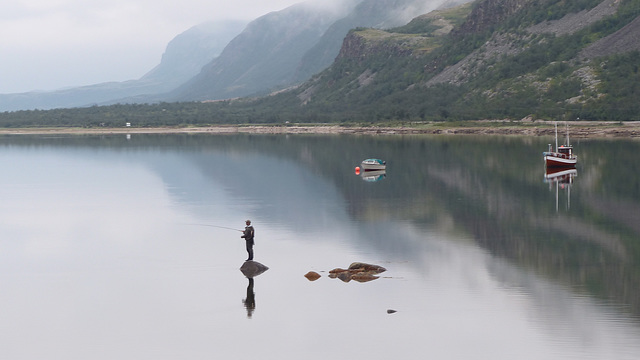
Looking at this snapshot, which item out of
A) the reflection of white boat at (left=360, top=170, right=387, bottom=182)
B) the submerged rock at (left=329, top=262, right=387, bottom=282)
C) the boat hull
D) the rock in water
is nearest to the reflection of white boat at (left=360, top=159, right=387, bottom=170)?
the reflection of white boat at (left=360, top=170, right=387, bottom=182)

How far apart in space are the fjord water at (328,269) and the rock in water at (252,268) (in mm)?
511

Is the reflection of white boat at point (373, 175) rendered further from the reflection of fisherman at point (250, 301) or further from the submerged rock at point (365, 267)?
the reflection of fisherman at point (250, 301)

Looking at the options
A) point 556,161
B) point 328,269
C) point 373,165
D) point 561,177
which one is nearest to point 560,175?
point 561,177

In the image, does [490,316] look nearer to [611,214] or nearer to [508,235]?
[508,235]

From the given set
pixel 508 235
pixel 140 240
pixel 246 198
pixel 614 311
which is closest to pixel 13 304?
pixel 140 240

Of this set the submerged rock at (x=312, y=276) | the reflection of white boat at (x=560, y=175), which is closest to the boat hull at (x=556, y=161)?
the reflection of white boat at (x=560, y=175)

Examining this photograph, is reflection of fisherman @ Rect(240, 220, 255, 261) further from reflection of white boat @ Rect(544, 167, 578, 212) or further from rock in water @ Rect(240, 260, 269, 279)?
reflection of white boat @ Rect(544, 167, 578, 212)

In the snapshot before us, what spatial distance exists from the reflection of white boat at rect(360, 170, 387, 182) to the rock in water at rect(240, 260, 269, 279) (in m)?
54.1

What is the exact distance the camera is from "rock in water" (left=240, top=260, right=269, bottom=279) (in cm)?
4481

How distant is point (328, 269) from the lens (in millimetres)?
45469

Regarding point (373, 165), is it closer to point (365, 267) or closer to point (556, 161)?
point (556, 161)

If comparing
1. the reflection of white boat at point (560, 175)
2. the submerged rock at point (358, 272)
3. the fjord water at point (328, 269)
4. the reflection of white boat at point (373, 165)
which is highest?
the reflection of white boat at point (373, 165)

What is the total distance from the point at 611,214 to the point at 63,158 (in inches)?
4608

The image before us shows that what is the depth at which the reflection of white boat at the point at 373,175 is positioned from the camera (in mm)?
100000
